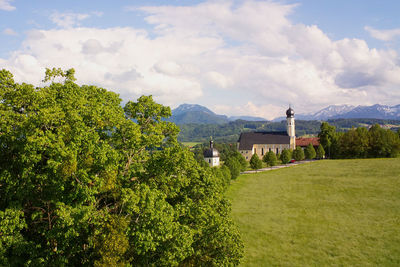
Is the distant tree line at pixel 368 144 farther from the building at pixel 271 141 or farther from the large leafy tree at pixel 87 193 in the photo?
the large leafy tree at pixel 87 193

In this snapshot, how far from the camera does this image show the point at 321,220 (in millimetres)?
38250

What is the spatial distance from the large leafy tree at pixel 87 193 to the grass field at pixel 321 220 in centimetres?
1076

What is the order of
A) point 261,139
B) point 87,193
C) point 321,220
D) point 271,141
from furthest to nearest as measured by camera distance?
point 261,139, point 271,141, point 321,220, point 87,193

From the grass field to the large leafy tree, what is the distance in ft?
35.3

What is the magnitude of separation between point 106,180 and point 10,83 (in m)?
9.49

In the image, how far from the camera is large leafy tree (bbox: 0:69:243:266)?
1586 centimetres

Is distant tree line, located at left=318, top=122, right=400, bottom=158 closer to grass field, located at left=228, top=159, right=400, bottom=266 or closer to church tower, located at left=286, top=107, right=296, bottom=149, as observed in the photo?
church tower, located at left=286, top=107, right=296, bottom=149

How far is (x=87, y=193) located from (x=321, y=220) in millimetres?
32115

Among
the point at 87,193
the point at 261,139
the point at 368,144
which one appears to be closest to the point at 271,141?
the point at 261,139

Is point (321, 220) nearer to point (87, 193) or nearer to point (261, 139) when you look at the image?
point (87, 193)

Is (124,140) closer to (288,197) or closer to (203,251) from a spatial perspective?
(203,251)

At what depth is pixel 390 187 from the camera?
54.0m

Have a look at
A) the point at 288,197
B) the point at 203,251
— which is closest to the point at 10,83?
the point at 203,251

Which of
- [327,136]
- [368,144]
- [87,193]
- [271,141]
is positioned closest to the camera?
[87,193]
